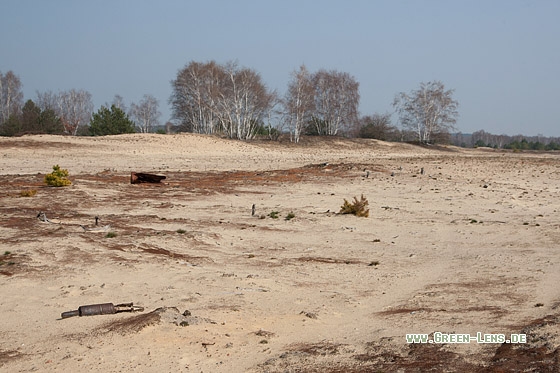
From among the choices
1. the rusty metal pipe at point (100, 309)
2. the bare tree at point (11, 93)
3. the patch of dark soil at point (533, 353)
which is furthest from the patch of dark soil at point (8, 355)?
the bare tree at point (11, 93)

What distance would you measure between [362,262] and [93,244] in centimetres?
438

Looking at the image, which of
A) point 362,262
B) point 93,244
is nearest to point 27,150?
point 93,244

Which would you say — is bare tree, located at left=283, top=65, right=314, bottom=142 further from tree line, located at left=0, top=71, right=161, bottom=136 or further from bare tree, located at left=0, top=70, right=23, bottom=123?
bare tree, located at left=0, top=70, right=23, bottom=123

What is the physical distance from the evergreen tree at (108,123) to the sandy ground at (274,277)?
86.7ft

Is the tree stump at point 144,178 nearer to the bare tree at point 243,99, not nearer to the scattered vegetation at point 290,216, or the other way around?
the scattered vegetation at point 290,216

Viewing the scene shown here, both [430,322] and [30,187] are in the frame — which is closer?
[430,322]

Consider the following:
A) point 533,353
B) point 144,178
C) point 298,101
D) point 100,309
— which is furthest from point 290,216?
point 298,101

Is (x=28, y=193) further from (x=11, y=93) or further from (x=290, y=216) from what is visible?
(x=11, y=93)

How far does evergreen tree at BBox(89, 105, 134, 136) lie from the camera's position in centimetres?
4741

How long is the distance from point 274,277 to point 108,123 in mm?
40367

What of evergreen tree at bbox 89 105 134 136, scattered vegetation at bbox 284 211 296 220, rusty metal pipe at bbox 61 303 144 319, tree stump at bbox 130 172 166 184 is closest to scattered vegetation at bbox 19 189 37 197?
tree stump at bbox 130 172 166 184

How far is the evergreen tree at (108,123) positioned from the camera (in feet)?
156

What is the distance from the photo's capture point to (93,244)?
10969 mm

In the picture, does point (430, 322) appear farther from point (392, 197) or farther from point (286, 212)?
point (392, 197)
